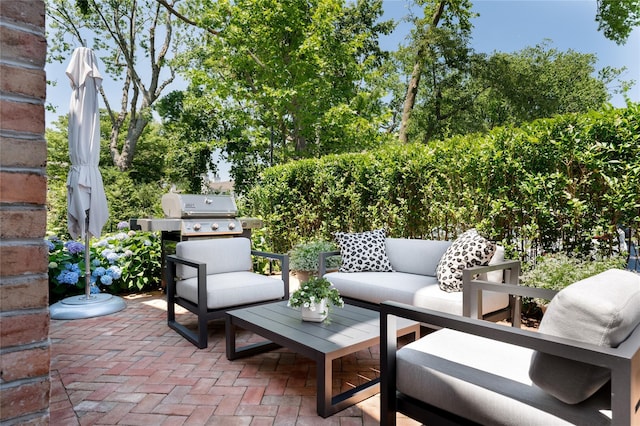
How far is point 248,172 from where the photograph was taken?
14.2 meters

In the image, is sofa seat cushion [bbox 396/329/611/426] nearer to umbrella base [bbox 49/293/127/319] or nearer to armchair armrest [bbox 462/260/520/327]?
armchair armrest [bbox 462/260/520/327]

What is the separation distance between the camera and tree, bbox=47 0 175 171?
14391 millimetres

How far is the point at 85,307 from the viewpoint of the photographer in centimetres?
417

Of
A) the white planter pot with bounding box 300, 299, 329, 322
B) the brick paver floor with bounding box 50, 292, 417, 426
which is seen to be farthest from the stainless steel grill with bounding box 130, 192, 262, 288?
the white planter pot with bounding box 300, 299, 329, 322

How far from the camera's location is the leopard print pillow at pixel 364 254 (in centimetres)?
401

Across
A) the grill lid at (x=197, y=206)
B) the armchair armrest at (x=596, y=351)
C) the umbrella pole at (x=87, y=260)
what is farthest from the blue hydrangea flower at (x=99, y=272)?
the armchair armrest at (x=596, y=351)

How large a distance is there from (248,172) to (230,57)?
499 cm

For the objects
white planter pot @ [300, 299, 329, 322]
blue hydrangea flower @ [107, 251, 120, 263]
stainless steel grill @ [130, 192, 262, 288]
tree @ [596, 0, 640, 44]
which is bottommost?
white planter pot @ [300, 299, 329, 322]

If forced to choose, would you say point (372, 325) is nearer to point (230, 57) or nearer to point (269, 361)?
point (269, 361)

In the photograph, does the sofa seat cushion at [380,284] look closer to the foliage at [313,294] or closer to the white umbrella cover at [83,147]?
the foliage at [313,294]

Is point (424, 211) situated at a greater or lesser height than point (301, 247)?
greater

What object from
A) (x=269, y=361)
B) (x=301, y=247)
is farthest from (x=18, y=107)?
(x=301, y=247)

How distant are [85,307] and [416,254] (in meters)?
3.55

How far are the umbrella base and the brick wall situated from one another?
4.03m
